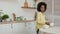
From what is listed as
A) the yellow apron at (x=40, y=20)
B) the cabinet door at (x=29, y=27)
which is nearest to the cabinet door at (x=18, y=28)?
the cabinet door at (x=29, y=27)

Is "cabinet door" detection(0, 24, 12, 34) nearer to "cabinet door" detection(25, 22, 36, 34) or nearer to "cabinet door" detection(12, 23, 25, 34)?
"cabinet door" detection(12, 23, 25, 34)

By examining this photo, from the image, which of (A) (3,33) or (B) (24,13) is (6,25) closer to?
(A) (3,33)

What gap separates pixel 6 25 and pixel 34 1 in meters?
1.16

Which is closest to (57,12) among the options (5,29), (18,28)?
(18,28)

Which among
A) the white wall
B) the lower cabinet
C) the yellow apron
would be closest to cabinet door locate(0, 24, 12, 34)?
the lower cabinet

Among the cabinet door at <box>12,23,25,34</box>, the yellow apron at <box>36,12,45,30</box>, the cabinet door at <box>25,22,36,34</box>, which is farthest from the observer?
the cabinet door at <box>25,22,36,34</box>

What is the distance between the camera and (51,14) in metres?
4.18

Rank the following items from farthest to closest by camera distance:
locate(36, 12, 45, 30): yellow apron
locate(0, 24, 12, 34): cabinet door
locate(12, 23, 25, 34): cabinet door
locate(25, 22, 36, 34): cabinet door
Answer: locate(25, 22, 36, 34): cabinet door
locate(12, 23, 25, 34): cabinet door
locate(0, 24, 12, 34): cabinet door
locate(36, 12, 45, 30): yellow apron

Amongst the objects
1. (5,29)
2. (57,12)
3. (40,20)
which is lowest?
(5,29)

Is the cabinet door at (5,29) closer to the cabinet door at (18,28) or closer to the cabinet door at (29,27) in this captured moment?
the cabinet door at (18,28)

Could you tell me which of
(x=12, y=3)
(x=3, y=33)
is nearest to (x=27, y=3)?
(x=12, y=3)

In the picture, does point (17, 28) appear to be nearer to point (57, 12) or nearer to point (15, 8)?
point (15, 8)

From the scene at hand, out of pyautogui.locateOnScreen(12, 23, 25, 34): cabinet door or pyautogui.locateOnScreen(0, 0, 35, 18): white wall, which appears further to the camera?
pyautogui.locateOnScreen(0, 0, 35, 18): white wall

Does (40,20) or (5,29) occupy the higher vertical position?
(40,20)
